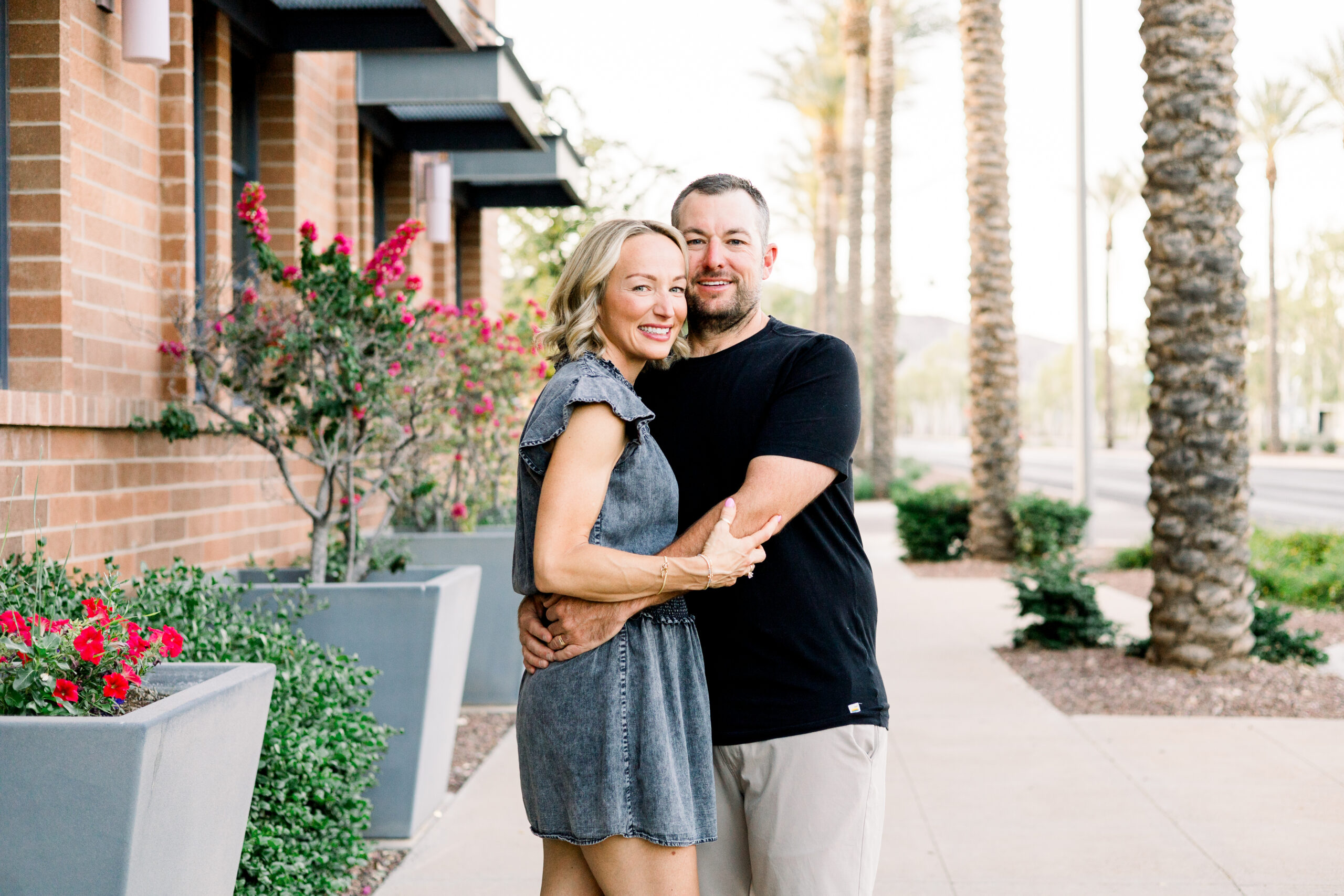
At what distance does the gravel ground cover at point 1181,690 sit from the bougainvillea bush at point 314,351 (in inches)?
166

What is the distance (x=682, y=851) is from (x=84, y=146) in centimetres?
370

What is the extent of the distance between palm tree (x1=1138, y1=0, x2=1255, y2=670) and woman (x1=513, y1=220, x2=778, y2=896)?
19.2ft

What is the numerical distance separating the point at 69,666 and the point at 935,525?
42.3 feet

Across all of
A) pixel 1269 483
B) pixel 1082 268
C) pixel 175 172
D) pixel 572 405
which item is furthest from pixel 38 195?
pixel 1269 483

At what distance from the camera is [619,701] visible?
235 cm

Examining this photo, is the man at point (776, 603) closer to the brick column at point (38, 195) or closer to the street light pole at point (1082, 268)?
the brick column at point (38, 195)

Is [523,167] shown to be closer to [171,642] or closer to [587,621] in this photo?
[171,642]

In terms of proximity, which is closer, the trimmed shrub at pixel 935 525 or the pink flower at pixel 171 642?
the pink flower at pixel 171 642

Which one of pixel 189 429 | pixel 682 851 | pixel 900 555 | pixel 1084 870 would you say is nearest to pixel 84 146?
pixel 189 429

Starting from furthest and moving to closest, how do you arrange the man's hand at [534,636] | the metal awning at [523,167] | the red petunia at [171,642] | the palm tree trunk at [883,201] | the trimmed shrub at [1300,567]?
1. the palm tree trunk at [883,201]
2. the trimmed shrub at [1300,567]
3. the metal awning at [523,167]
4. the red petunia at [171,642]
5. the man's hand at [534,636]

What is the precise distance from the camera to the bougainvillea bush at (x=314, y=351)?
5.02 meters

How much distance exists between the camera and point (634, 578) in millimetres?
2326

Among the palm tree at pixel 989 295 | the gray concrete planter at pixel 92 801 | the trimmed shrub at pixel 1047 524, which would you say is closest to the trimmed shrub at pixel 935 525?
the palm tree at pixel 989 295

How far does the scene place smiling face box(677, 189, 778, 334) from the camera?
2.73 m
